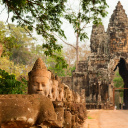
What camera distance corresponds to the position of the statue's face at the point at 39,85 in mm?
3754

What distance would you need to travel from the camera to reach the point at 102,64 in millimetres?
20859

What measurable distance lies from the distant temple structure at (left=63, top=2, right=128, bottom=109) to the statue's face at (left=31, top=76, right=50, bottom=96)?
48.4ft

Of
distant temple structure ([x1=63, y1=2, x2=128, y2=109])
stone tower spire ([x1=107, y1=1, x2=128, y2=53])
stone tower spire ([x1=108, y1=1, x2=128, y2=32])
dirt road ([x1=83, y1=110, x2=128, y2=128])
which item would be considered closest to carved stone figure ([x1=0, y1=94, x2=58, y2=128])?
dirt road ([x1=83, y1=110, x2=128, y2=128])

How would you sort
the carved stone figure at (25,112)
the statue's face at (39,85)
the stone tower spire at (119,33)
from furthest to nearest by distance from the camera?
the stone tower spire at (119,33)
the statue's face at (39,85)
the carved stone figure at (25,112)

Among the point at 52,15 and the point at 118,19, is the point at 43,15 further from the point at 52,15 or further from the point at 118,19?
the point at 118,19

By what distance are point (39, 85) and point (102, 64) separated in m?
17.7

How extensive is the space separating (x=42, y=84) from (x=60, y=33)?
12.3 ft

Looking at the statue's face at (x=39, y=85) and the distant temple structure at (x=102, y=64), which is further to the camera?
the distant temple structure at (x=102, y=64)

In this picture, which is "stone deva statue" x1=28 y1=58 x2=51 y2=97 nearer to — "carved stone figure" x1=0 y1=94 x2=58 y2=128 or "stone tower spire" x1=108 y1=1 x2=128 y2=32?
"carved stone figure" x1=0 y1=94 x2=58 y2=128

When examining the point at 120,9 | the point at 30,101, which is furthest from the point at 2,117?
the point at 120,9

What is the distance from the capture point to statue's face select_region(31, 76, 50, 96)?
12.3ft

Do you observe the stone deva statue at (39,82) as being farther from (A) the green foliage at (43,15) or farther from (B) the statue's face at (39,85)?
(A) the green foliage at (43,15)

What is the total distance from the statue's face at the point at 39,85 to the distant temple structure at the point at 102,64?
1476cm

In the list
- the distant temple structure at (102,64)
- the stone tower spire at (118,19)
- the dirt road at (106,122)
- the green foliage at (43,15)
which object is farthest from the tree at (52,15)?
the stone tower spire at (118,19)
